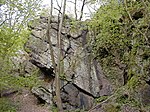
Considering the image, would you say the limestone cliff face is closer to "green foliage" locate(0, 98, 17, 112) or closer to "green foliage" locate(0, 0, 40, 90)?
"green foliage" locate(0, 98, 17, 112)

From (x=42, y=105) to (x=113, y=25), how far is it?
21.6 feet

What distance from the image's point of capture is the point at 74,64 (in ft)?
47.8

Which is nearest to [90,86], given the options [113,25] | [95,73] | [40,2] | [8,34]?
[95,73]

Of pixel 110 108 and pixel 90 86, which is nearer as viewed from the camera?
pixel 110 108

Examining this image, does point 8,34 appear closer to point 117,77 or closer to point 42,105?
point 42,105

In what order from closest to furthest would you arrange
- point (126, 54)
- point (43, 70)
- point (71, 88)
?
point (126, 54) → point (71, 88) → point (43, 70)

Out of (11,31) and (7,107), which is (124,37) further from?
(7,107)

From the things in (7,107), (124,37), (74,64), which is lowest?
(7,107)

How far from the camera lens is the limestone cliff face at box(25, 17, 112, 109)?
547 inches

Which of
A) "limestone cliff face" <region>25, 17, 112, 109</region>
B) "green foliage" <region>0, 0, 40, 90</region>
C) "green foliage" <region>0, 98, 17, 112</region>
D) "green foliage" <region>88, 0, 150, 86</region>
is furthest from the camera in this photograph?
"limestone cliff face" <region>25, 17, 112, 109</region>

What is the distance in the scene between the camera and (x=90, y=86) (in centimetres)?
1438

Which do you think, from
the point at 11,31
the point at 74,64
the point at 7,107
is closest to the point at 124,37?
the point at 74,64

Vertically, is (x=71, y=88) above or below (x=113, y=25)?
below

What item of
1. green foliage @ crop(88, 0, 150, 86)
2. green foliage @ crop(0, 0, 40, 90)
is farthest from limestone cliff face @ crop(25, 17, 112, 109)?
green foliage @ crop(0, 0, 40, 90)
